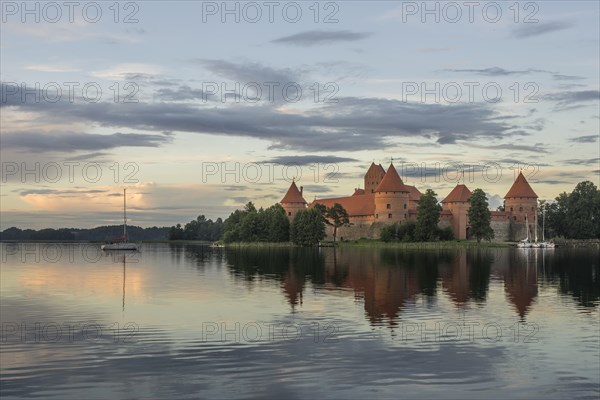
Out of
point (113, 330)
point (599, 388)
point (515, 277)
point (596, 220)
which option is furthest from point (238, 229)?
point (599, 388)

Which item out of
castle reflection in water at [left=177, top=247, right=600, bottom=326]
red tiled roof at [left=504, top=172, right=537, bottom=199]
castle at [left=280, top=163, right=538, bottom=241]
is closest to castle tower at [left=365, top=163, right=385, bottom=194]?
castle at [left=280, top=163, right=538, bottom=241]

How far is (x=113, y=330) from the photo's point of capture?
862 inches

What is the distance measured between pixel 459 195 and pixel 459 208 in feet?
9.17

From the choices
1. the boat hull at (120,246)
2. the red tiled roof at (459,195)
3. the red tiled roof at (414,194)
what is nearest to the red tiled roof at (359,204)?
the red tiled roof at (414,194)

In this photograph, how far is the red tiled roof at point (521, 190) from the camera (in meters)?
133

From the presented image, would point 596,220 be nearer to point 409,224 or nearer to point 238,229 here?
point 409,224

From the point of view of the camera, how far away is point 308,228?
116 m

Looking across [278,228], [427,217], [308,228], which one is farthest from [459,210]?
[278,228]

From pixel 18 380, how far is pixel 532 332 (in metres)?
15.1

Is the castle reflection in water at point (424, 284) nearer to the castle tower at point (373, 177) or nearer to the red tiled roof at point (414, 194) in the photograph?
the red tiled roof at point (414, 194)

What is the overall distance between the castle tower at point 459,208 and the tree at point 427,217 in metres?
19.5

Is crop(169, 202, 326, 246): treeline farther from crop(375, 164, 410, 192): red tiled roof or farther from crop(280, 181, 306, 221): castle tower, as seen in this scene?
crop(375, 164, 410, 192): red tiled roof

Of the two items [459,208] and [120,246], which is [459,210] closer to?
[459,208]

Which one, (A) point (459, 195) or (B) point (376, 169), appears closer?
(A) point (459, 195)
